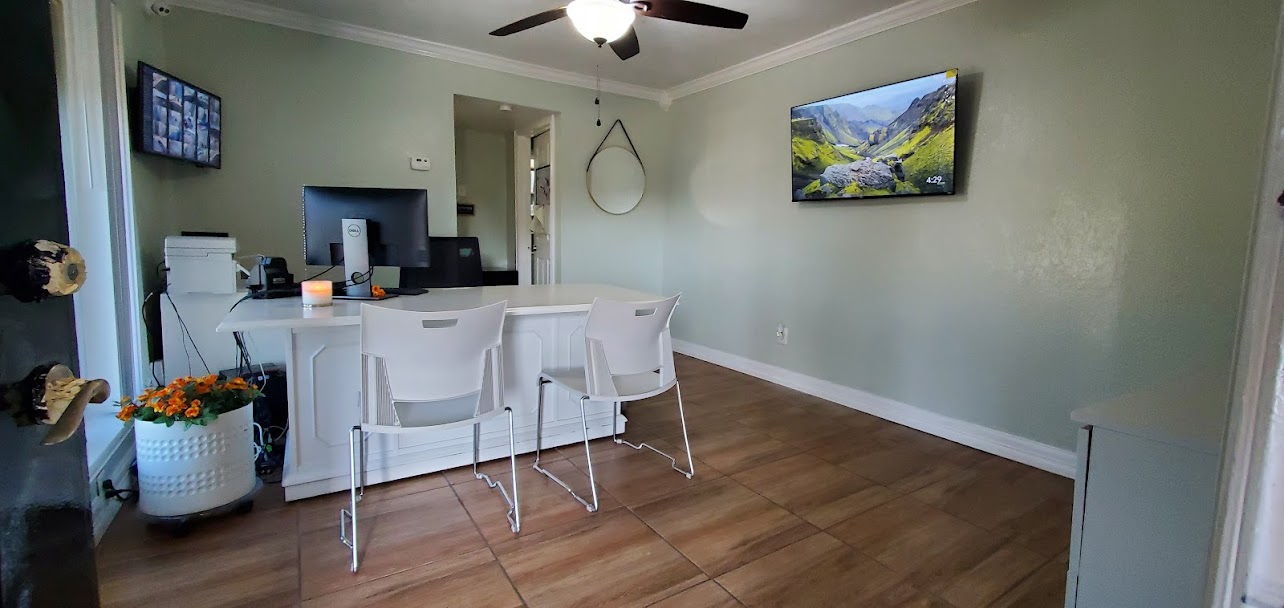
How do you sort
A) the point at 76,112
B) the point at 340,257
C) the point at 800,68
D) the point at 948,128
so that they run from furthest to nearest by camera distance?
the point at 800,68 < the point at 948,128 < the point at 340,257 < the point at 76,112

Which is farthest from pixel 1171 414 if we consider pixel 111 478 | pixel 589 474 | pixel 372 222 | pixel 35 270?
pixel 111 478

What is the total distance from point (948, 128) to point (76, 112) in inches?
149

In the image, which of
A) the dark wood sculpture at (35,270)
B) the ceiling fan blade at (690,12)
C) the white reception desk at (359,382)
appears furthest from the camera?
the ceiling fan blade at (690,12)

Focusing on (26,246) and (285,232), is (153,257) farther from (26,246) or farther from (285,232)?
(26,246)

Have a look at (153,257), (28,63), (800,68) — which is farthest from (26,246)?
(800,68)

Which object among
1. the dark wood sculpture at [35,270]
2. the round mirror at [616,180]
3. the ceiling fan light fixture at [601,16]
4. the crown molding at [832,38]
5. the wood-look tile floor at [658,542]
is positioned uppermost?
the crown molding at [832,38]

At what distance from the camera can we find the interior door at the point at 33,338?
20.8 inches

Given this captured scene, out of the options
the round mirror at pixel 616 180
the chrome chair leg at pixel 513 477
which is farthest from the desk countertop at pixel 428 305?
the round mirror at pixel 616 180

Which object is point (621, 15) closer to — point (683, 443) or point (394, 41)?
point (683, 443)

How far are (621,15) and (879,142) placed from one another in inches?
67.5

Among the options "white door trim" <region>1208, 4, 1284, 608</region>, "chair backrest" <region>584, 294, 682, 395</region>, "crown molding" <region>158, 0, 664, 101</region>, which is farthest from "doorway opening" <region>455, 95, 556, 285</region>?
"white door trim" <region>1208, 4, 1284, 608</region>

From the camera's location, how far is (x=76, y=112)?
2.14 metres

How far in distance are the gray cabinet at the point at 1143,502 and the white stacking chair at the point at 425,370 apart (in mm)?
1667

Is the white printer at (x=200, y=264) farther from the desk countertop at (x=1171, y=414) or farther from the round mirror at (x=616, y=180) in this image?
the desk countertop at (x=1171, y=414)
